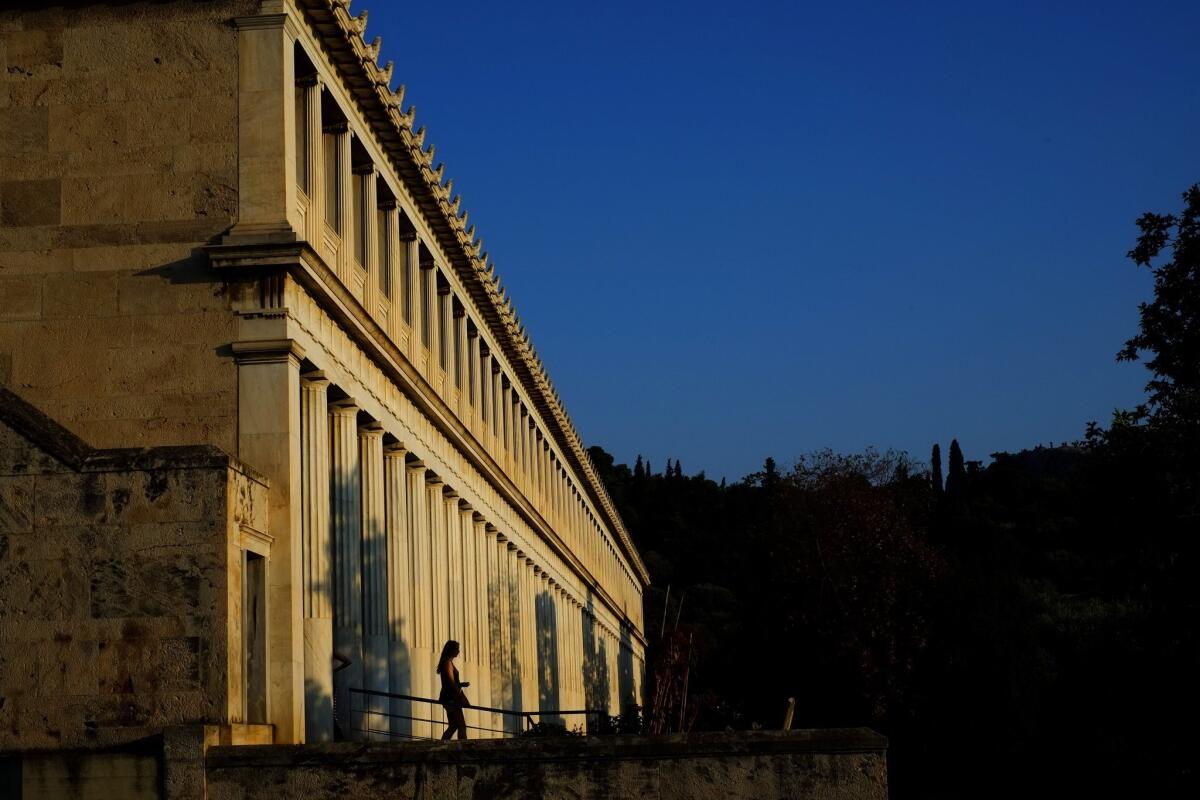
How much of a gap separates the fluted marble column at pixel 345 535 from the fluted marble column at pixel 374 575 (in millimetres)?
1293

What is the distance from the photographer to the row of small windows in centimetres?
2791

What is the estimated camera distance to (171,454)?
19.1 meters

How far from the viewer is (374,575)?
102 ft

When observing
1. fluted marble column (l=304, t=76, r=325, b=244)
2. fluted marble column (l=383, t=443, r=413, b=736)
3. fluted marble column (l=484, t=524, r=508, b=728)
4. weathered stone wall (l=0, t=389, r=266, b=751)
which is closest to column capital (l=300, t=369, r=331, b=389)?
fluted marble column (l=304, t=76, r=325, b=244)

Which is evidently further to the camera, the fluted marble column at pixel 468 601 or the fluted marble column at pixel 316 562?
the fluted marble column at pixel 468 601

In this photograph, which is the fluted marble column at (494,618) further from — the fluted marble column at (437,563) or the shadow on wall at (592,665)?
the shadow on wall at (592,665)

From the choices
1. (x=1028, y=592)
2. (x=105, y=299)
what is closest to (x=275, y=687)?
(x=105, y=299)

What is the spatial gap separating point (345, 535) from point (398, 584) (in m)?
4.72

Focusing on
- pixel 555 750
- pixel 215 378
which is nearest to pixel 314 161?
pixel 215 378

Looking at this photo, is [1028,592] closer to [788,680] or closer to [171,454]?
[788,680]

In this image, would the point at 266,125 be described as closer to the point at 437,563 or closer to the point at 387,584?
the point at 387,584

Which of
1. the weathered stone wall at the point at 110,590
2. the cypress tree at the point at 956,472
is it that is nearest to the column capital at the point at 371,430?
the weathered stone wall at the point at 110,590

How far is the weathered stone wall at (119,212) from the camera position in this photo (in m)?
24.8

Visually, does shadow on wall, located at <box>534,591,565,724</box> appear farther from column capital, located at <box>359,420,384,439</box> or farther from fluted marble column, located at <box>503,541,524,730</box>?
column capital, located at <box>359,420,384,439</box>
